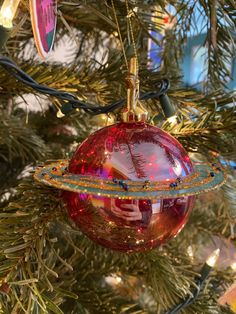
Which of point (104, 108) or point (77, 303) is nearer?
point (104, 108)

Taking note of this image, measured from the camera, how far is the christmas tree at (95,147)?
264 mm

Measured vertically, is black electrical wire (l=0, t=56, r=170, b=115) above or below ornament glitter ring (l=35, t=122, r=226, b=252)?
above

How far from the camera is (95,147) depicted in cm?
25

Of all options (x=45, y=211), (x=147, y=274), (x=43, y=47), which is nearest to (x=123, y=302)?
(x=147, y=274)

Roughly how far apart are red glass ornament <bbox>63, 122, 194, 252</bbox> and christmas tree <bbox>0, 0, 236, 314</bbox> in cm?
1

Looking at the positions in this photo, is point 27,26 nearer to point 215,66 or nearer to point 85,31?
point 85,31

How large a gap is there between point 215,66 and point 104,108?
0.55ft

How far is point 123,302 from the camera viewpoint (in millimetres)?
461

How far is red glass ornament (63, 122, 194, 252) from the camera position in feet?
0.77

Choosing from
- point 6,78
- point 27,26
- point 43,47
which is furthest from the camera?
point 27,26

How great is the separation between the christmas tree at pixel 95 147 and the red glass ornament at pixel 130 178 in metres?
0.01

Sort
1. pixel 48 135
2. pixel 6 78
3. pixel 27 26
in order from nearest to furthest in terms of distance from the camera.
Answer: pixel 6 78, pixel 27 26, pixel 48 135

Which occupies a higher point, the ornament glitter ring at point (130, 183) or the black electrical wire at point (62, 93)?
the black electrical wire at point (62, 93)

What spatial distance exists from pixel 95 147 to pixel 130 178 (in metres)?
0.04
